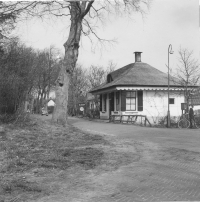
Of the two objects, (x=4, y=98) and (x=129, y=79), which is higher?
(x=129, y=79)

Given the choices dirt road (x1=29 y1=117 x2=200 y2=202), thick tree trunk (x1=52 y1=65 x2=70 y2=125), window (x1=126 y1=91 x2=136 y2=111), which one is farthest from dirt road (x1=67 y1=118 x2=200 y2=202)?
window (x1=126 y1=91 x2=136 y2=111)

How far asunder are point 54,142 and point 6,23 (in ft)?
30.0

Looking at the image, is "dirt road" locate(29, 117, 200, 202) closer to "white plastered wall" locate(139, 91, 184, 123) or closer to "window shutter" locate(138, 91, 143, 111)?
"window shutter" locate(138, 91, 143, 111)

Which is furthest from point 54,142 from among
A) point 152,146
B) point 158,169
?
point 158,169

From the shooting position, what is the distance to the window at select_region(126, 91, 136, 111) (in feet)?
85.1

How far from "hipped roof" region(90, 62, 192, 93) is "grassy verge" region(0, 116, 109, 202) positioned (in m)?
15.1

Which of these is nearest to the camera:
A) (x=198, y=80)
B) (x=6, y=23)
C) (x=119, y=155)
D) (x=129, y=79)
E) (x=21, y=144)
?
(x=119, y=155)

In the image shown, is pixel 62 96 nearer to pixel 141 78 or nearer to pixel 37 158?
pixel 37 158

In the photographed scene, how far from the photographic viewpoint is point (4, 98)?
38.2 feet

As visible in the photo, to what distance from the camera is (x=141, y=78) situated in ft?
89.9

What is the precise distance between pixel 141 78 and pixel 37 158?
21.2 m

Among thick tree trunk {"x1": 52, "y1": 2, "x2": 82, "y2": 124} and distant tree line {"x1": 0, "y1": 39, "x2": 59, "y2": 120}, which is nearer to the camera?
distant tree line {"x1": 0, "y1": 39, "x2": 59, "y2": 120}

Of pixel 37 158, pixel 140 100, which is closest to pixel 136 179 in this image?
pixel 37 158

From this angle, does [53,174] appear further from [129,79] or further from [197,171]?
[129,79]
